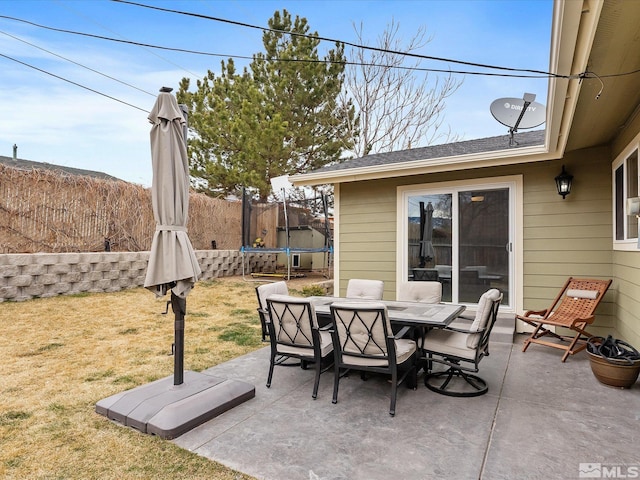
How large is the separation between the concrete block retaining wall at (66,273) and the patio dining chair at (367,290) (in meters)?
5.57

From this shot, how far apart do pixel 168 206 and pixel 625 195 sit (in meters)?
4.71

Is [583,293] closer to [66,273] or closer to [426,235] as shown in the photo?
[426,235]

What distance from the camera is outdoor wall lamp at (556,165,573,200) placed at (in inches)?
187

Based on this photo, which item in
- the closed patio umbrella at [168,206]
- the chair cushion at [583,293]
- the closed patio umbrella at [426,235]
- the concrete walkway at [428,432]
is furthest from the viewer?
the closed patio umbrella at [426,235]

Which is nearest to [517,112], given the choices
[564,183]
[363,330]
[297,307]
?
[564,183]

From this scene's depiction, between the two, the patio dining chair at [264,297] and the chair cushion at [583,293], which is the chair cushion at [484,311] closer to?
the patio dining chair at [264,297]

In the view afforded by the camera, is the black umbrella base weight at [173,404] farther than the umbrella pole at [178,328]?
No

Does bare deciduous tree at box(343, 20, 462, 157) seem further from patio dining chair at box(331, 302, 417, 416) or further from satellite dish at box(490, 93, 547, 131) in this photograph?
patio dining chair at box(331, 302, 417, 416)

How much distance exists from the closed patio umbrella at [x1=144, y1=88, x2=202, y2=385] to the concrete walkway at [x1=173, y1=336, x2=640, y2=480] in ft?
3.43

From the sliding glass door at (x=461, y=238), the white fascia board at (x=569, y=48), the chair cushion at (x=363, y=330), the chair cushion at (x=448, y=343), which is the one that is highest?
the white fascia board at (x=569, y=48)

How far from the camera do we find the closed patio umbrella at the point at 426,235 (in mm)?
5883

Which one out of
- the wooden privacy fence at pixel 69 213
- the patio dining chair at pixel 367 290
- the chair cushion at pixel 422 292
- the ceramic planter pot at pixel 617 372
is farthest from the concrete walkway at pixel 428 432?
the wooden privacy fence at pixel 69 213

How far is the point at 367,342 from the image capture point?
276 centimetres

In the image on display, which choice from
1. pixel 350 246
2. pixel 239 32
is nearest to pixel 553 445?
pixel 350 246
